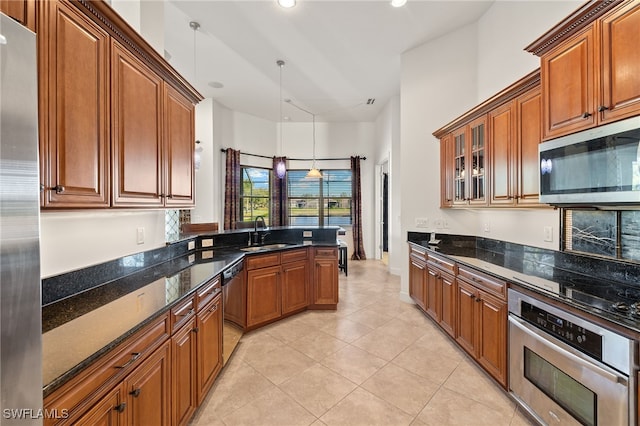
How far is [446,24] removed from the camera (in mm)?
3482

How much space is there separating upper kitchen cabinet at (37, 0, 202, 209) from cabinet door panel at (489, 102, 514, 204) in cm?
290

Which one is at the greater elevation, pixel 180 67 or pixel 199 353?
pixel 180 67

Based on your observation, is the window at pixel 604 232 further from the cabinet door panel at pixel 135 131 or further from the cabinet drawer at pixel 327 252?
the cabinet door panel at pixel 135 131

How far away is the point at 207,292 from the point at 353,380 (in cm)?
141

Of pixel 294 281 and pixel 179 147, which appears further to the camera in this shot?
pixel 294 281

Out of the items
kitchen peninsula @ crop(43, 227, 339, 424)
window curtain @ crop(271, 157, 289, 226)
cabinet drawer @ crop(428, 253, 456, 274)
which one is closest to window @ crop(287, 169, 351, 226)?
window curtain @ crop(271, 157, 289, 226)

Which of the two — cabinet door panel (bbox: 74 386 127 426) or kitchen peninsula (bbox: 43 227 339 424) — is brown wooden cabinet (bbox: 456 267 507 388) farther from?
cabinet door panel (bbox: 74 386 127 426)

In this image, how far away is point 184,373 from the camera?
5.37 ft

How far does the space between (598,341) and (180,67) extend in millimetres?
5764

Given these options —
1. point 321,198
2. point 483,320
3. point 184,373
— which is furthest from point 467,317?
point 321,198

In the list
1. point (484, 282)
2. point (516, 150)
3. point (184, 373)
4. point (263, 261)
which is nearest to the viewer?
point (184, 373)

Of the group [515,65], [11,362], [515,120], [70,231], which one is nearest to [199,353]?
[70,231]

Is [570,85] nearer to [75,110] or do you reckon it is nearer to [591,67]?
[591,67]

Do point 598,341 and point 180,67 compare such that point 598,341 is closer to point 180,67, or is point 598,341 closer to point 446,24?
point 446,24
